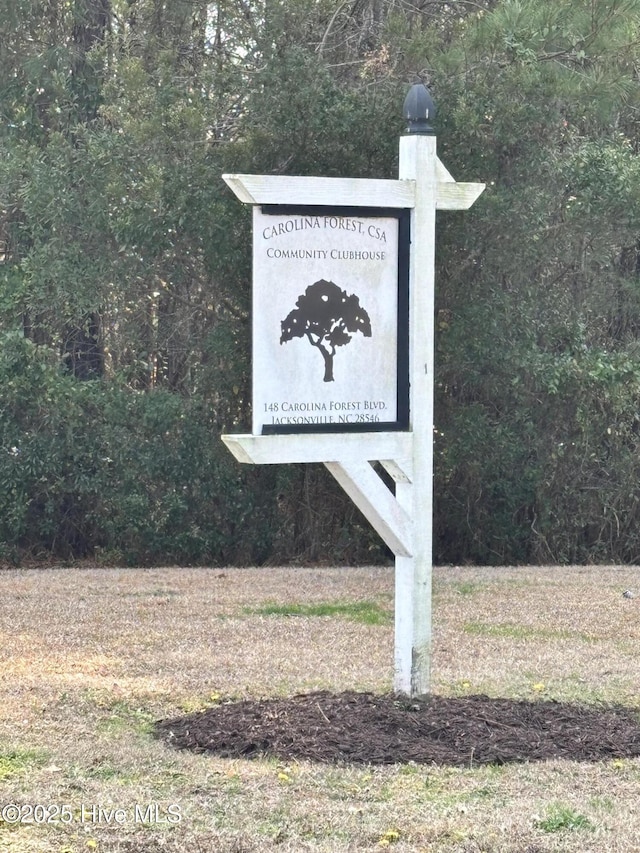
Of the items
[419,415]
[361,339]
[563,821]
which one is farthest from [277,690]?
[563,821]

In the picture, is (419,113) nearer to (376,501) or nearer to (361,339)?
(361,339)

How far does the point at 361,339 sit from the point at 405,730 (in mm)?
1648

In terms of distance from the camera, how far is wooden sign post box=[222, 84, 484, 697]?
17.1ft

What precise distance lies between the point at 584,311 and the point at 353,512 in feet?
9.86

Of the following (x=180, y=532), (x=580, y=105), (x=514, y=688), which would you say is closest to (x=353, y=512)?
(x=180, y=532)

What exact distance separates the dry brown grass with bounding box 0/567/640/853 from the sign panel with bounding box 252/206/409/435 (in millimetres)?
1443

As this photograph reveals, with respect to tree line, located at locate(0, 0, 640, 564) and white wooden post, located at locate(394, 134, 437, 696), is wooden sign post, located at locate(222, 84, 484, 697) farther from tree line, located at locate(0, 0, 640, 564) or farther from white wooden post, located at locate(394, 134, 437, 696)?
tree line, located at locate(0, 0, 640, 564)

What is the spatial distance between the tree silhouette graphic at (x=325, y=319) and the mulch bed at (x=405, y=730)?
1463mm

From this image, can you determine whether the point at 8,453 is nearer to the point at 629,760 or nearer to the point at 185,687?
the point at 185,687

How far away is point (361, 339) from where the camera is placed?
5422 millimetres

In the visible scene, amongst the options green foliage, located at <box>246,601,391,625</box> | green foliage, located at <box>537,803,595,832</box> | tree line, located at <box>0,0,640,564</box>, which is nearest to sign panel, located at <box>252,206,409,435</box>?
green foliage, located at <box>537,803,595,832</box>

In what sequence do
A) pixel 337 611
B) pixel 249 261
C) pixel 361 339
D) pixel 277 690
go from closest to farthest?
1. pixel 361 339
2. pixel 277 690
3. pixel 337 611
4. pixel 249 261

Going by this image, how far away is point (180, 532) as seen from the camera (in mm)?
12383

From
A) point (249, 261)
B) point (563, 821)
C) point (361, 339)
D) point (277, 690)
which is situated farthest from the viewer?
point (249, 261)
